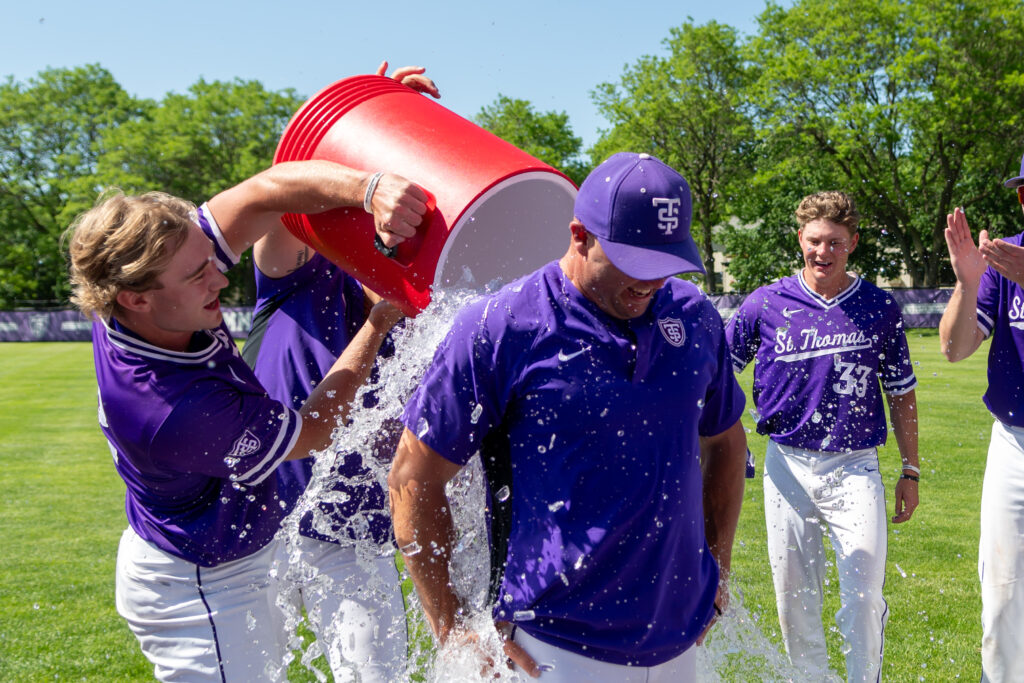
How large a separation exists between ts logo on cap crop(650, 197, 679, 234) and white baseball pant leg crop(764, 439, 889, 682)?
265 cm

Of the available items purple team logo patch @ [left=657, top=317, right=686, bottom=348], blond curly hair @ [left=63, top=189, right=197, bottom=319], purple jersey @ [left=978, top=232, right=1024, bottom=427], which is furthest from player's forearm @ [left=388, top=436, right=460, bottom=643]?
purple jersey @ [left=978, top=232, right=1024, bottom=427]

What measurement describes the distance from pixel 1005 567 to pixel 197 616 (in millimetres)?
3316

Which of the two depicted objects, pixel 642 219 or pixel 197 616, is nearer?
pixel 642 219

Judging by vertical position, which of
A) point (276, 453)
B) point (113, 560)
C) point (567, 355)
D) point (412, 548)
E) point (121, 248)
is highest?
point (121, 248)

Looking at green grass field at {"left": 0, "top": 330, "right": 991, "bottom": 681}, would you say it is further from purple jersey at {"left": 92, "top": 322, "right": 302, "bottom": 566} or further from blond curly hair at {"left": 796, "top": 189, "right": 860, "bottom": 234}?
blond curly hair at {"left": 796, "top": 189, "right": 860, "bottom": 234}

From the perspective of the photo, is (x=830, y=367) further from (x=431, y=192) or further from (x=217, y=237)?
(x=217, y=237)

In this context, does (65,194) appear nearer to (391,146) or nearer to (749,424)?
(749,424)

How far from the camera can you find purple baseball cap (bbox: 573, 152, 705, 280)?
6.62 ft

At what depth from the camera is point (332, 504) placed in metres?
3.26

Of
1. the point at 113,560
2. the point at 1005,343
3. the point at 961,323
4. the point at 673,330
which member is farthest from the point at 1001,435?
the point at 113,560

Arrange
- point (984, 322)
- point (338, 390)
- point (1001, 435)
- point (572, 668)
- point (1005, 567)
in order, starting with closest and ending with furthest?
point (572, 668) → point (338, 390) → point (1005, 567) → point (1001, 435) → point (984, 322)

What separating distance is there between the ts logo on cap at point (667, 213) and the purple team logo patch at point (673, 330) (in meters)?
0.25

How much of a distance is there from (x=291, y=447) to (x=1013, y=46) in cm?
3981

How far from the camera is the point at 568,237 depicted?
9.37 ft
